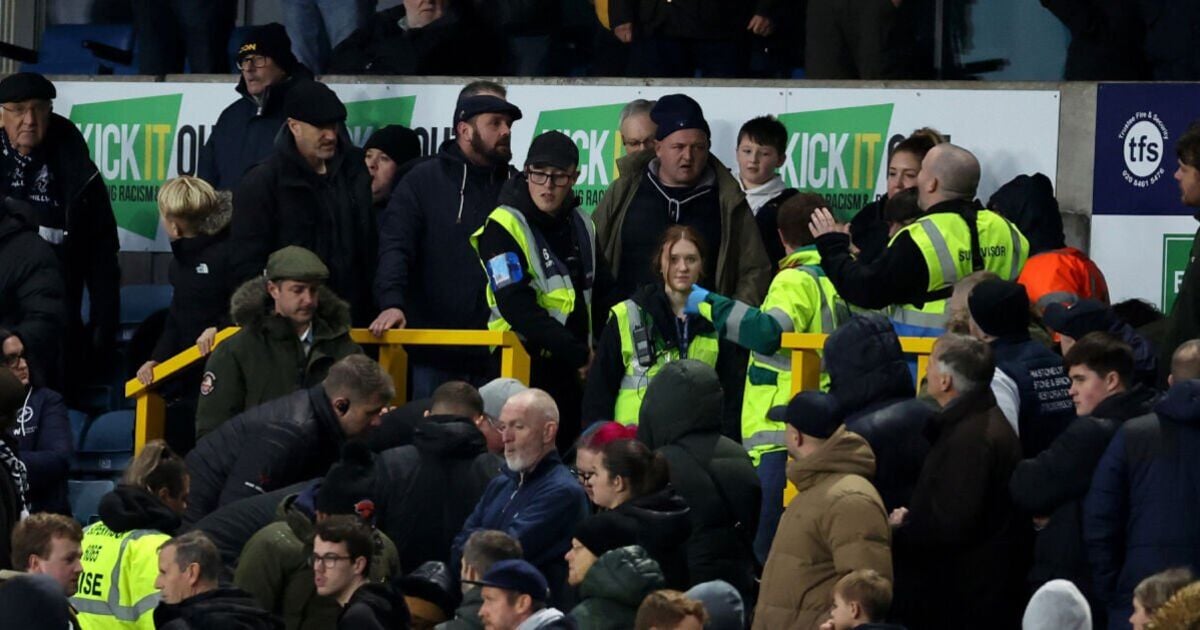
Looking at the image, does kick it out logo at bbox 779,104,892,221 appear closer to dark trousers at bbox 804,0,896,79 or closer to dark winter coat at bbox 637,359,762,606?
dark trousers at bbox 804,0,896,79

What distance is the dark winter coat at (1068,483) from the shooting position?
9.03 metres

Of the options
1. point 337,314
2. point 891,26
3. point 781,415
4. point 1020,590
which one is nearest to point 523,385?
point 337,314

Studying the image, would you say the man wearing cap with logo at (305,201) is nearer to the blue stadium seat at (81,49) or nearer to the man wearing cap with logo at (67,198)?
the man wearing cap with logo at (67,198)

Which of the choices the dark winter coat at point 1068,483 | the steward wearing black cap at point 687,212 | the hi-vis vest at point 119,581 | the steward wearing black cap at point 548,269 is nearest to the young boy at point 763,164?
the steward wearing black cap at point 687,212

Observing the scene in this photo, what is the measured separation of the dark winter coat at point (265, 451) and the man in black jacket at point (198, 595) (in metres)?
1.21

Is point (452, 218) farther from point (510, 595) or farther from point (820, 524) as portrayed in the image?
point (510, 595)

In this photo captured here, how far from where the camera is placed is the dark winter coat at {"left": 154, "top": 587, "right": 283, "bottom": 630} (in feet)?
27.3

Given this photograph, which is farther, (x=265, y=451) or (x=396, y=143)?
(x=396, y=143)

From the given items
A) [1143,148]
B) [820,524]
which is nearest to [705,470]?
[820,524]

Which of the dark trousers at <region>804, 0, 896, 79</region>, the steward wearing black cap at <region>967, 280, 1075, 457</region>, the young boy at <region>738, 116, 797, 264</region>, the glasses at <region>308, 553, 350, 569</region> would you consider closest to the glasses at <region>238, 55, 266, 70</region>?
the young boy at <region>738, 116, 797, 264</region>

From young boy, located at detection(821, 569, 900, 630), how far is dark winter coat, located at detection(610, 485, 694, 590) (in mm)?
832

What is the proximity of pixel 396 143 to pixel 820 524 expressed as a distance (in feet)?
16.3

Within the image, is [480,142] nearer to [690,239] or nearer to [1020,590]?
[690,239]

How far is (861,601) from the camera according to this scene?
26.8 feet
